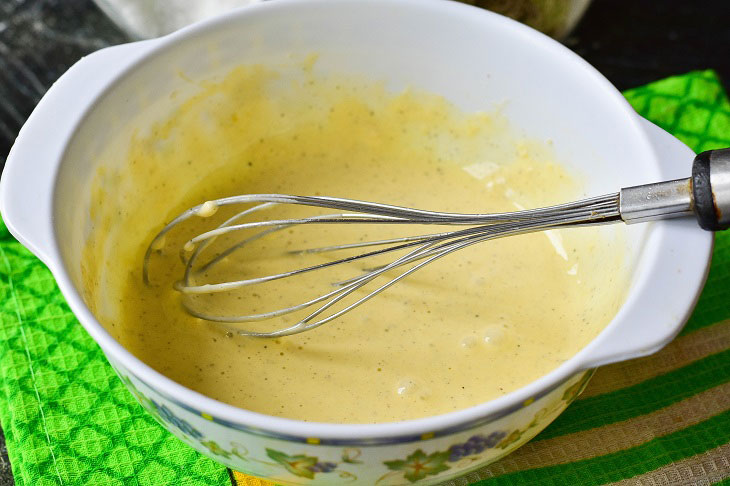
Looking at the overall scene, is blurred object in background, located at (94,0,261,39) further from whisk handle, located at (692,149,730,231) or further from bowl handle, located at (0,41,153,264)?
whisk handle, located at (692,149,730,231)

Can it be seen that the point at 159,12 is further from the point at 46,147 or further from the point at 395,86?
the point at 46,147

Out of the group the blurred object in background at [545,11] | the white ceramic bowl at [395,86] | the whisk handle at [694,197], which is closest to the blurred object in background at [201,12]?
the blurred object in background at [545,11]

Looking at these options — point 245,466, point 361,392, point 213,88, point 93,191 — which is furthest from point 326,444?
point 213,88

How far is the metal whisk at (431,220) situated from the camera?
608mm

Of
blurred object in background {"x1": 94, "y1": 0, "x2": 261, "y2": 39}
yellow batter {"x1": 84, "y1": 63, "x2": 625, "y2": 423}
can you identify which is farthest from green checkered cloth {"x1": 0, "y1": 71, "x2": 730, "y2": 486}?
blurred object in background {"x1": 94, "y1": 0, "x2": 261, "y2": 39}

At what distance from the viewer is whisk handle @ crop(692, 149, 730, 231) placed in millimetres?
599

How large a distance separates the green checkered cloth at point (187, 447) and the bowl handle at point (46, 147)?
0.20 m

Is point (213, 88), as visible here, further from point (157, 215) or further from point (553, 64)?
point (553, 64)

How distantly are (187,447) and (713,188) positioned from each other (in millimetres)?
472

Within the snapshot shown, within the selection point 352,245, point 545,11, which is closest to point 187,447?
point 352,245

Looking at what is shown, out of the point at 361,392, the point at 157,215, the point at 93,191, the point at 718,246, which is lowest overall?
the point at 718,246

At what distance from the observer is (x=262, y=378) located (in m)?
0.77

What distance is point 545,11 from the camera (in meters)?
1.05

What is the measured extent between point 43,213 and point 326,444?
0.93ft
